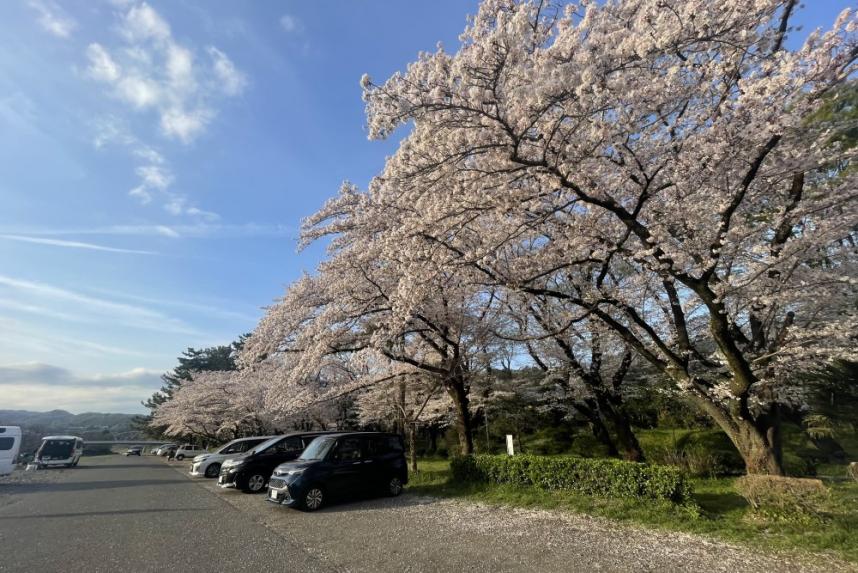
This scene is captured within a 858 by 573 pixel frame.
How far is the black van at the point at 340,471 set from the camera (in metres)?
9.23

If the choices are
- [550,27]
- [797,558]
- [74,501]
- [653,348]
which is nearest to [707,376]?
[653,348]

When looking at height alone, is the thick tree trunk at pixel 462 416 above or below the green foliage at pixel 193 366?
below

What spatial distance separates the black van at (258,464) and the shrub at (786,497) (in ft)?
31.2

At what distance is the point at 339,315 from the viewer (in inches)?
495

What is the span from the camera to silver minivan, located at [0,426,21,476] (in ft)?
64.7

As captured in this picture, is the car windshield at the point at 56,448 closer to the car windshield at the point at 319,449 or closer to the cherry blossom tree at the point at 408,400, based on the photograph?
the cherry blossom tree at the point at 408,400

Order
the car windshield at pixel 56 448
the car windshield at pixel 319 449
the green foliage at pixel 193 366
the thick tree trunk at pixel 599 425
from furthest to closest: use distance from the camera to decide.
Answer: the green foliage at pixel 193 366 → the car windshield at pixel 56 448 → the thick tree trunk at pixel 599 425 → the car windshield at pixel 319 449

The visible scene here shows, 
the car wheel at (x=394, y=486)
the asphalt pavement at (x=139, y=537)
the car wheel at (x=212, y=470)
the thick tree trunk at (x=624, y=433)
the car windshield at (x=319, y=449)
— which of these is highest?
the thick tree trunk at (x=624, y=433)

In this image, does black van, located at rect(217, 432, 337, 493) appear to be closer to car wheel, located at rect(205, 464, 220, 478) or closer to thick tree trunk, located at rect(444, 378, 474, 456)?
thick tree trunk, located at rect(444, 378, 474, 456)

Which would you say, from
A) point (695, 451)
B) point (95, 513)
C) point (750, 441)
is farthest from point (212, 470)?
point (750, 441)

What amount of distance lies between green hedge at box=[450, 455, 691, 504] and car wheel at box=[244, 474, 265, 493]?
5743mm

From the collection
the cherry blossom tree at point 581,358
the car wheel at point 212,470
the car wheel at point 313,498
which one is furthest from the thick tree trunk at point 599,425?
the car wheel at point 212,470

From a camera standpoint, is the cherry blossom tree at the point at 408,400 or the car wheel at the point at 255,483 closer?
the car wheel at the point at 255,483

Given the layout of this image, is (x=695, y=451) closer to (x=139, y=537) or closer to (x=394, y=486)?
(x=394, y=486)
